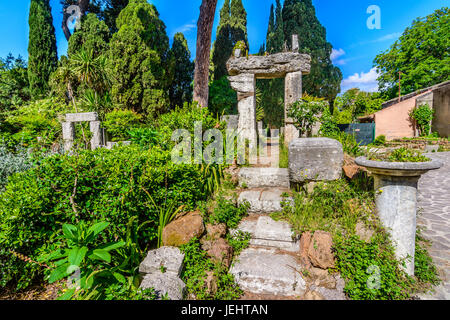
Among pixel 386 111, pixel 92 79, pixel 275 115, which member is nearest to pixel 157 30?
pixel 92 79

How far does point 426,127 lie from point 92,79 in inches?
746

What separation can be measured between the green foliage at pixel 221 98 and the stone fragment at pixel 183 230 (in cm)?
1135

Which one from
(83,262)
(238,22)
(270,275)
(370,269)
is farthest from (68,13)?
(370,269)

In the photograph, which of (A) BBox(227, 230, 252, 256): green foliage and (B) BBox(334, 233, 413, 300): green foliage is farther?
(A) BBox(227, 230, 252, 256): green foliage

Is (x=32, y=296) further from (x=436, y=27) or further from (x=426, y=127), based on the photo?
(x=436, y=27)

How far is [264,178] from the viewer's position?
4.10 m

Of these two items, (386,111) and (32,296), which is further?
(386,111)

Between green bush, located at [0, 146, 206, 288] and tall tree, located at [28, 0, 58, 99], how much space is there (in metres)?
16.3

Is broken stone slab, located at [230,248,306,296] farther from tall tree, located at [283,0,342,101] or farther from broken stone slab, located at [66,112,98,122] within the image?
tall tree, located at [283,0,342,101]

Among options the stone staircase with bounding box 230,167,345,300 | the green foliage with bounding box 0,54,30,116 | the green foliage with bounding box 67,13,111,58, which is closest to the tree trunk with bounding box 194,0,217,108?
the stone staircase with bounding box 230,167,345,300

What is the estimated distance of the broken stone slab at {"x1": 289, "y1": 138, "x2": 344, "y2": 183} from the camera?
10.6 feet

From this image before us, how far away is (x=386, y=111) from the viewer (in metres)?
14.6

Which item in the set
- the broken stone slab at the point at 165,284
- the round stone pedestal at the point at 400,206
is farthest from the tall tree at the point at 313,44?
the broken stone slab at the point at 165,284

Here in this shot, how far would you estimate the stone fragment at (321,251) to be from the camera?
2406mm
